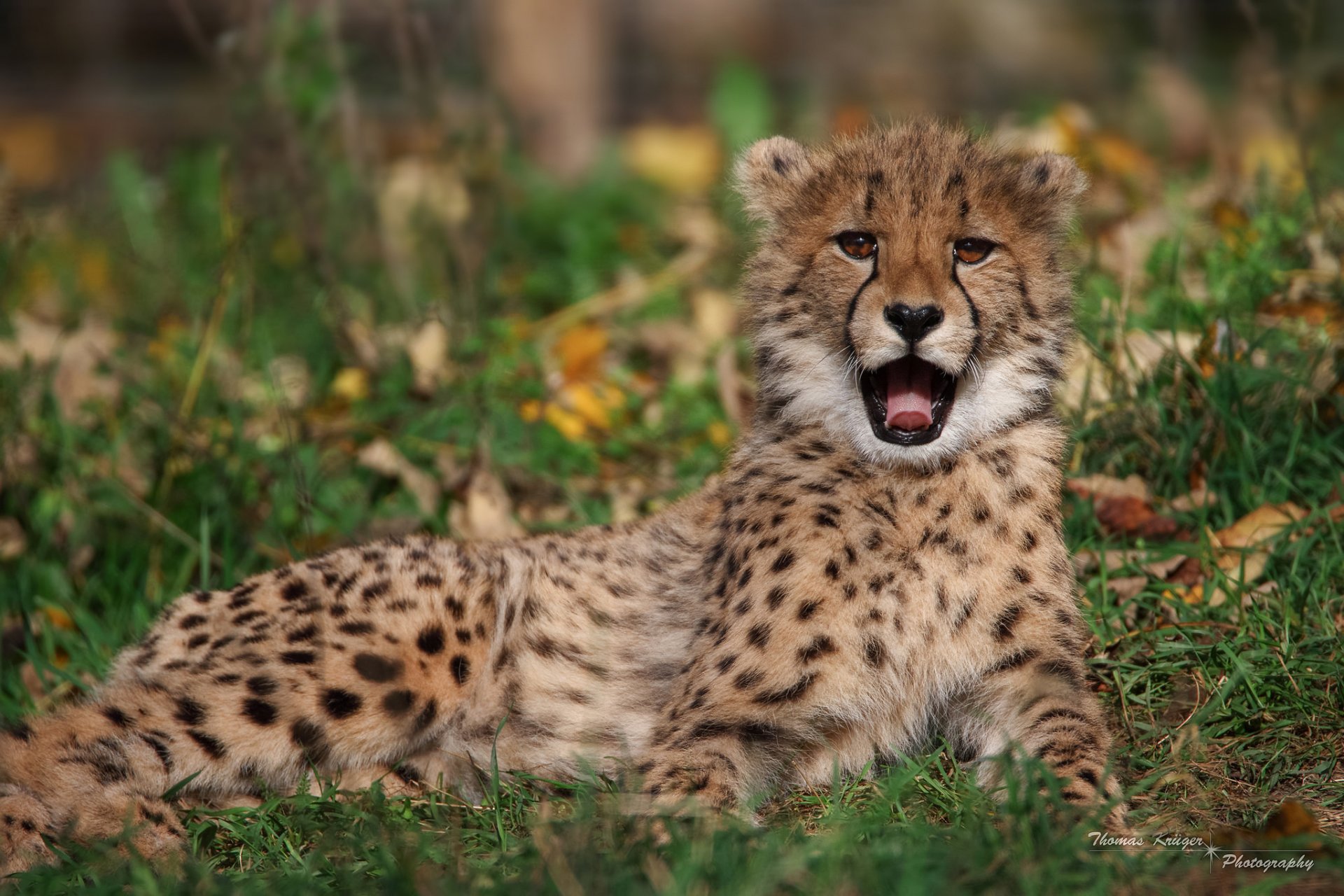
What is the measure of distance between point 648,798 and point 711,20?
8.71 metres

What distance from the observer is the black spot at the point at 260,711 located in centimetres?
392

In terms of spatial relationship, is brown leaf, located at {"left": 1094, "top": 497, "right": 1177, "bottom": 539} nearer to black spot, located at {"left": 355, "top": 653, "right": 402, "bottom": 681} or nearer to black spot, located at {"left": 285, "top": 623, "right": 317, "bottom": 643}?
black spot, located at {"left": 355, "top": 653, "right": 402, "bottom": 681}

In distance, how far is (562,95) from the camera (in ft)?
31.9

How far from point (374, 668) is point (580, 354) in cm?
279

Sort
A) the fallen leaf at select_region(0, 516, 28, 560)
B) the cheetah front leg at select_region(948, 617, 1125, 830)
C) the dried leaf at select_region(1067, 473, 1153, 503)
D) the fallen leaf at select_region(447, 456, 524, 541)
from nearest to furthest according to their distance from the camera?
the cheetah front leg at select_region(948, 617, 1125, 830)
the dried leaf at select_region(1067, 473, 1153, 503)
the fallen leaf at select_region(447, 456, 524, 541)
the fallen leaf at select_region(0, 516, 28, 560)

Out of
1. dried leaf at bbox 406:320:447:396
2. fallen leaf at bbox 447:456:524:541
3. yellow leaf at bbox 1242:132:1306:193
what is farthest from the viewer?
yellow leaf at bbox 1242:132:1306:193

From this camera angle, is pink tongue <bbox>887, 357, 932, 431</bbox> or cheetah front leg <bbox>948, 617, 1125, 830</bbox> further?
pink tongue <bbox>887, 357, 932, 431</bbox>

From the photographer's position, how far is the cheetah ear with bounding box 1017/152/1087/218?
3996mm

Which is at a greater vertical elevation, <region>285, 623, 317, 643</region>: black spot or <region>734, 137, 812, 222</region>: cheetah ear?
<region>734, 137, 812, 222</region>: cheetah ear

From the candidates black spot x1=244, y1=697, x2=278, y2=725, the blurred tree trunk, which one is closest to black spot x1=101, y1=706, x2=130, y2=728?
black spot x1=244, y1=697, x2=278, y2=725

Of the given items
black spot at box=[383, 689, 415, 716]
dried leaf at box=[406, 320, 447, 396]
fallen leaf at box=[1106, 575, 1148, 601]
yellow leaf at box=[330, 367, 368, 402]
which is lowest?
black spot at box=[383, 689, 415, 716]

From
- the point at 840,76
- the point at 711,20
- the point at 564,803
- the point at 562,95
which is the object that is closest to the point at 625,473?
the point at 564,803

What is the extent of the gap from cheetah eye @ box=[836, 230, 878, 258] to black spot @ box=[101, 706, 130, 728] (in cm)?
225

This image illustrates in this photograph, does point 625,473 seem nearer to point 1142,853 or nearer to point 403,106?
point 1142,853
